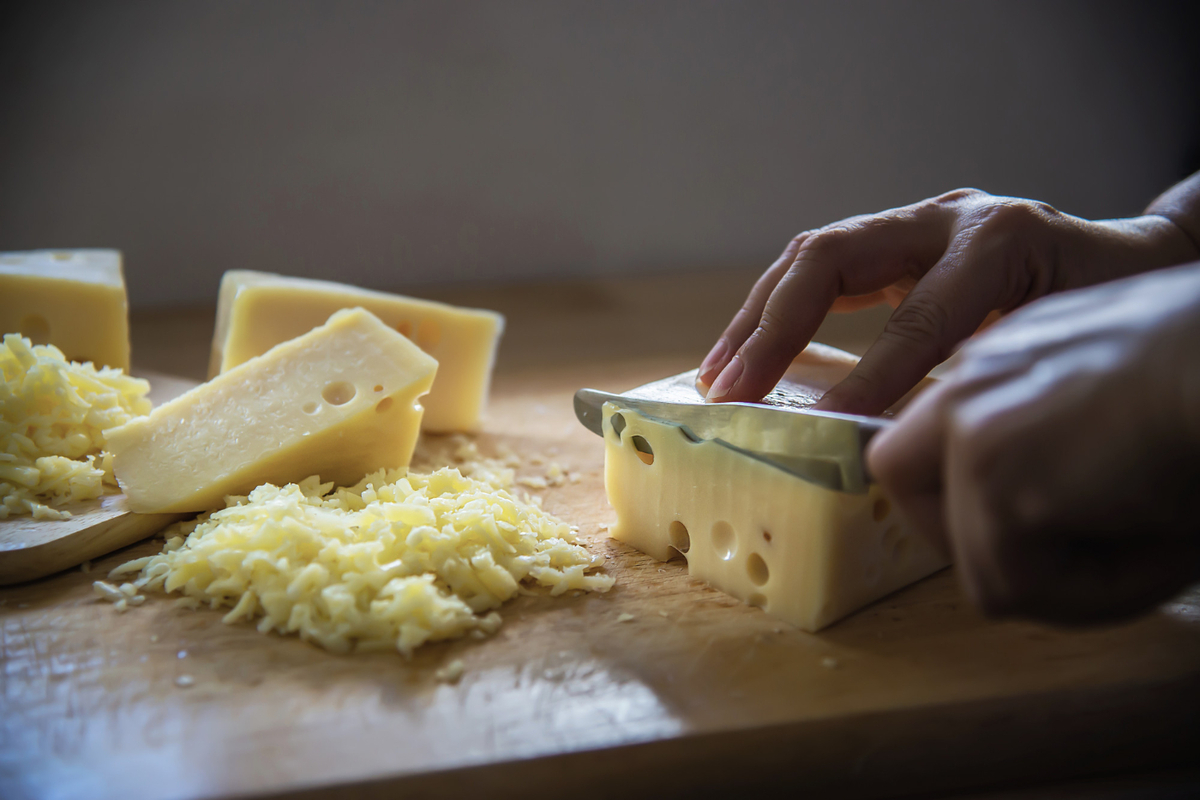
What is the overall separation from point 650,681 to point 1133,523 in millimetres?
516

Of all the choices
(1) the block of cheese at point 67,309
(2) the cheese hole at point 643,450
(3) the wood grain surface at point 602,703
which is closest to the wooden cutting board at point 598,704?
(3) the wood grain surface at point 602,703

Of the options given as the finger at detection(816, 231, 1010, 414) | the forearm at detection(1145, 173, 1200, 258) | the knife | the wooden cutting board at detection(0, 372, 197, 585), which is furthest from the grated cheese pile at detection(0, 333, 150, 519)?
the forearm at detection(1145, 173, 1200, 258)

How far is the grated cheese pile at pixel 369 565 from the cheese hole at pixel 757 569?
0.18 meters

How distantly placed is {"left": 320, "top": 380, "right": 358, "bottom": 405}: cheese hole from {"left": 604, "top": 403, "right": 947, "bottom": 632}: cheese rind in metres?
0.41

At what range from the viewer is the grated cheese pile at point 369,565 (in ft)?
3.23

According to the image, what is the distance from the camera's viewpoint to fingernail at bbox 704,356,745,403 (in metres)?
1.18

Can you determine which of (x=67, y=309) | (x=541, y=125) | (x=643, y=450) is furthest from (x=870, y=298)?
(x=541, y=125)

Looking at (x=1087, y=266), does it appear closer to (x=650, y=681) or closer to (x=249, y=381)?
(x=650, y=681)

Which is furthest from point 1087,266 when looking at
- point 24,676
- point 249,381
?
point 24,676

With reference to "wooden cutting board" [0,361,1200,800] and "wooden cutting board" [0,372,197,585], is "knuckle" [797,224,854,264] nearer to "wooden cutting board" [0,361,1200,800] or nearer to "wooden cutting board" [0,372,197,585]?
"wooden cutting board" [0,361,1200,800]

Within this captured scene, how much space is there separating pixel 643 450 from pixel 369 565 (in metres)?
0.42

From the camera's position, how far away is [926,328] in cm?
110

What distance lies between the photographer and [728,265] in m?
3.05

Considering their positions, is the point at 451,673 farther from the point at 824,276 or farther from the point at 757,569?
the point at 824,276
